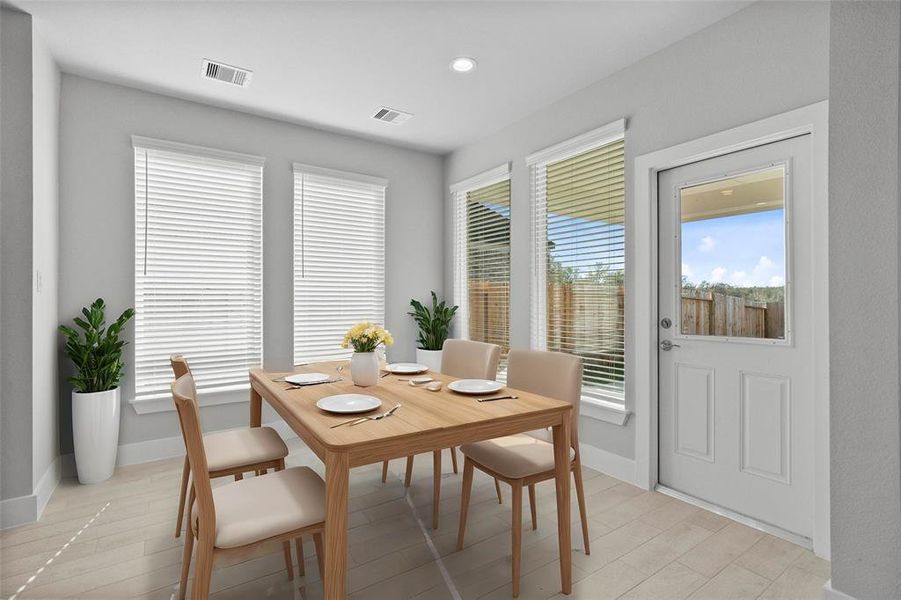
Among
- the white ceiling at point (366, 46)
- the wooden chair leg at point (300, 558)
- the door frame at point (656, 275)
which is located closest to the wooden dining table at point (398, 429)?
the wooden chair leg at point (300, 558)

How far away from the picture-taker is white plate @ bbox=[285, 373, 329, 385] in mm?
2284

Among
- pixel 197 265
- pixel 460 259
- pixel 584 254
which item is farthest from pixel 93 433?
pixel 584 254

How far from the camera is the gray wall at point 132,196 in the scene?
10.3 ft

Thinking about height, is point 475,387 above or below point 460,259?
below

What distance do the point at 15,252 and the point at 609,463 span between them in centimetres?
383

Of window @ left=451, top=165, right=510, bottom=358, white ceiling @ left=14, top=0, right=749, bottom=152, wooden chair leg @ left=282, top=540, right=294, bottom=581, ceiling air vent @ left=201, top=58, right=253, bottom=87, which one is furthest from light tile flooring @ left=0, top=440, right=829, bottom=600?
ceiling air vent @ left=201, top=58, right=253, bottom=87

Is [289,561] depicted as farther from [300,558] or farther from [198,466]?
[198,466]

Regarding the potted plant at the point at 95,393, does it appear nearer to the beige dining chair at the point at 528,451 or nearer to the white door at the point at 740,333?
the beige dining chair at the point at 528,451

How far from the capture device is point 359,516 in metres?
2.47

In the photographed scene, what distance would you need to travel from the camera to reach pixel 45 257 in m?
2.74

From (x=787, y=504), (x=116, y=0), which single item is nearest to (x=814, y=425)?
(x=787, y=504)

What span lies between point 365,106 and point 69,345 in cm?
270

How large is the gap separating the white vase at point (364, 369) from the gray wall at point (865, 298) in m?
1.96

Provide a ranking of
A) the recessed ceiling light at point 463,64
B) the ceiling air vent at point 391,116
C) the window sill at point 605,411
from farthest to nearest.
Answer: the ceiling air vent at point 391,116 → the window sill at point 605,411 → the recessed ceiling light at point 463,64
